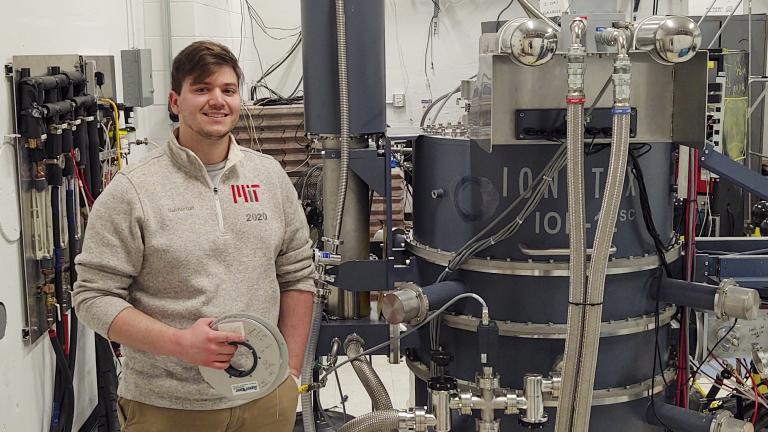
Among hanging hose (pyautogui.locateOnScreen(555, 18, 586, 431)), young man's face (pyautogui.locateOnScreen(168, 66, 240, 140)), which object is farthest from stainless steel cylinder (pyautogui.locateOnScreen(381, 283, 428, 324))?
young man's face (pyautogui.locateOnScreen(168, 66, 240, 140))

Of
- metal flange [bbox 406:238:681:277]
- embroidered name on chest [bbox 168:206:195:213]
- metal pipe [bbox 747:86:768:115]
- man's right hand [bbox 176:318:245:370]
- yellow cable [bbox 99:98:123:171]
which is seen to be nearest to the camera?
man's right hand [bbox 176:318:245:370]

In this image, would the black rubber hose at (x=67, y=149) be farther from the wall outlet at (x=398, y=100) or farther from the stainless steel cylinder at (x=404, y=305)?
the wall outlet at (x=398, y=100)

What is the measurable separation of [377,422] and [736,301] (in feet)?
3.24

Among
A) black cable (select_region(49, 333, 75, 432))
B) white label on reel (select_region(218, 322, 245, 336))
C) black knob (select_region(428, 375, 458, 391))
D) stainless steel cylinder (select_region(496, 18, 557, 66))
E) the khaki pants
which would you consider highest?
stainless steel cylinder (select_region(496, 18, 557, 66))

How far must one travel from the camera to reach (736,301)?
220 centimetres

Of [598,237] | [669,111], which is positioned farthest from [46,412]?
[669,111]

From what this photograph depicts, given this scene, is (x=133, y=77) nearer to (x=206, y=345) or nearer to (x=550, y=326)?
(x=550, y=326)

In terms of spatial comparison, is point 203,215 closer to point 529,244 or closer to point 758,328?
point 529,244

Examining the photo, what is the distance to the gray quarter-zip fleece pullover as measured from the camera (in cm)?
158

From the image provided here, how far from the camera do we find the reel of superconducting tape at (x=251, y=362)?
1.53 metres

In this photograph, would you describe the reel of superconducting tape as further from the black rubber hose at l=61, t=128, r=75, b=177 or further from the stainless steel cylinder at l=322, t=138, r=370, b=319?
the black rubber hose at l=61, t=128, r=75, b=177

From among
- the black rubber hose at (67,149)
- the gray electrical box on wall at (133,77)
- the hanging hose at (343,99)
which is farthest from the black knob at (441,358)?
the gray electrical box on wall at (133,77)

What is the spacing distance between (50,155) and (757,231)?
3.39 metres

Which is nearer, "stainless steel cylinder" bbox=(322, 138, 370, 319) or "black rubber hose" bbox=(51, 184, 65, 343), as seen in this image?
"stainless steel cylinder" bbox=(322, 138, 370, 319)
